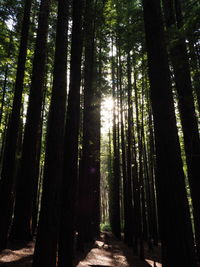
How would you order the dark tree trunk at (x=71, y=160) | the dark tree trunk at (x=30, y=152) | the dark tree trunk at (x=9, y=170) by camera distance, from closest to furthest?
the dark tree trunk at (x=71, y=160)
the dark tree trunk at (x=9, y=170)
the dark tree trunk at (x=30, y=152)

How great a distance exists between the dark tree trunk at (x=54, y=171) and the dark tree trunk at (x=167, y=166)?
223 centimetres

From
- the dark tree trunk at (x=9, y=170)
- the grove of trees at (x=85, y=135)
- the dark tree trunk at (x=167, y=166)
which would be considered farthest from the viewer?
the dark tree trunk at (x=9, y=170)

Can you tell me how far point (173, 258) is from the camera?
319cm

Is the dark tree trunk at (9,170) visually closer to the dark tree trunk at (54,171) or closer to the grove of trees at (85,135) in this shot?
the grove of trees at (85,135)

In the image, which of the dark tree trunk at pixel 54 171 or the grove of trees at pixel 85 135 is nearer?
the grove of trees at pixel 85 135

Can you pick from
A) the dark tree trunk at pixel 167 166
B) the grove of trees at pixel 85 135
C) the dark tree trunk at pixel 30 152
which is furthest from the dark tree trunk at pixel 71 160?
the dark tree trunk at pixel 30 152

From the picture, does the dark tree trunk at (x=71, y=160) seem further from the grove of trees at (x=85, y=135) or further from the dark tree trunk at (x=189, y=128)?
the dark tree trunk at (x=189, y=128)

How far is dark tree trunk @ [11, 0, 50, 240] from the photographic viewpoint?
7465 mm

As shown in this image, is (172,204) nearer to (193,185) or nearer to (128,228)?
(193,185)

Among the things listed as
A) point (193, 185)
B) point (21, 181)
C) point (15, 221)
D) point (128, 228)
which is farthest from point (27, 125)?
point (128, 228)

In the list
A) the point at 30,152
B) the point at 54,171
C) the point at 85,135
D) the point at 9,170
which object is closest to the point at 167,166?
the point at 54,171

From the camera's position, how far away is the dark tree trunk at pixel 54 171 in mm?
4070

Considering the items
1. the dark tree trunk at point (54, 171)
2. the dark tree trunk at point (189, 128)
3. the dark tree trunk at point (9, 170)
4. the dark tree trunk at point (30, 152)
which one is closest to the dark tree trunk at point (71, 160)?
the dark tree trunk at point (54, 171)

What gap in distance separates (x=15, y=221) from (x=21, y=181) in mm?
1479
